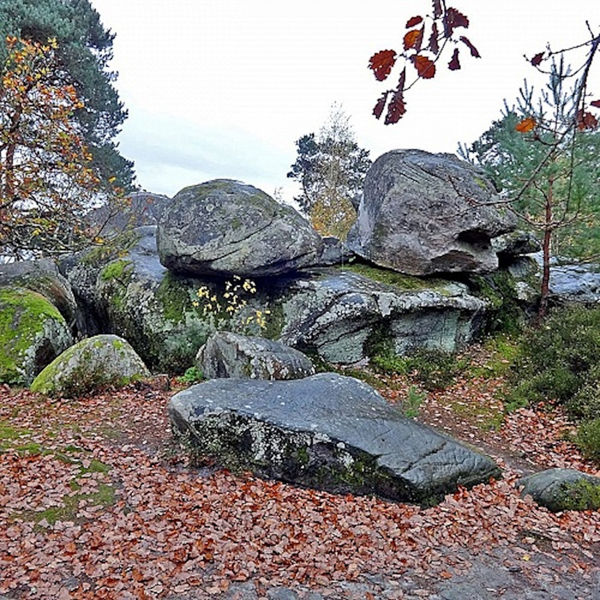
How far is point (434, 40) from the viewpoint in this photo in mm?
1894

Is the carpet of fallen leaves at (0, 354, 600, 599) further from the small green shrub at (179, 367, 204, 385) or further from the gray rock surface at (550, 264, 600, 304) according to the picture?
the gray rock surface at (550, 264, 600, 304)

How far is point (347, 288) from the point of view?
9.45 meters

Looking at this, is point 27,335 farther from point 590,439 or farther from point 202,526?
point 590,439

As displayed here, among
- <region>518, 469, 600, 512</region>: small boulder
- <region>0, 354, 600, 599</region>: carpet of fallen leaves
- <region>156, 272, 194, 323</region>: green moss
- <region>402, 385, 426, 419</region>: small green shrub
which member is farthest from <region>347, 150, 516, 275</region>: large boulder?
<region>518, 469, 600, 512</region>: small boulder

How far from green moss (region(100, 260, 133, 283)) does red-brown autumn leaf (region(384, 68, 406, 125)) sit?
9.13m

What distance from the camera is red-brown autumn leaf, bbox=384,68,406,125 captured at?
1.92 meters

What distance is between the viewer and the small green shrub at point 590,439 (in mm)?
6180

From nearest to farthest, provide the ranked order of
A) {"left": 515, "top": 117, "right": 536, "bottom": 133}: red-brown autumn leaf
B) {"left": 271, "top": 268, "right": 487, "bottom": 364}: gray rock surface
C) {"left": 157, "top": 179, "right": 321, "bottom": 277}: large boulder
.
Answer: {"left": 515, "top": 117, "right": 536, "bottom": 133}: red-brown autumn leaf
{"left": 157, "top": 179, "right": 321, "bottom": 277}: large boulder
{"left": 271, "top": 268, "right": 487, "bottom": 364}: gray rock surface

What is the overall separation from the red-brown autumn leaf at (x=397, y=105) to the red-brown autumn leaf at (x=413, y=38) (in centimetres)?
9

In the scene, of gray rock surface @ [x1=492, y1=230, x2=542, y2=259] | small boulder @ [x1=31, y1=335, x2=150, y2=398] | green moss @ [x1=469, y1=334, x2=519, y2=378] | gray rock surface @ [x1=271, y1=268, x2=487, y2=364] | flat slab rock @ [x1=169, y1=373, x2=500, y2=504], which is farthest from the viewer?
gray rock surface @ [x1=492, y1=230, x2=542, y2=259]

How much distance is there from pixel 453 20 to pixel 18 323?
9.04 m

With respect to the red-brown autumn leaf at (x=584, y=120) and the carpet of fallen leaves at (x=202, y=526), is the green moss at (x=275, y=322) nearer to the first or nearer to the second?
the carpet of fallen leaves at (x=202, y=526)

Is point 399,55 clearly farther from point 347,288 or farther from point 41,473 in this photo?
point 347,288

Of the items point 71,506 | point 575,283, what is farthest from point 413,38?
point 575,283
